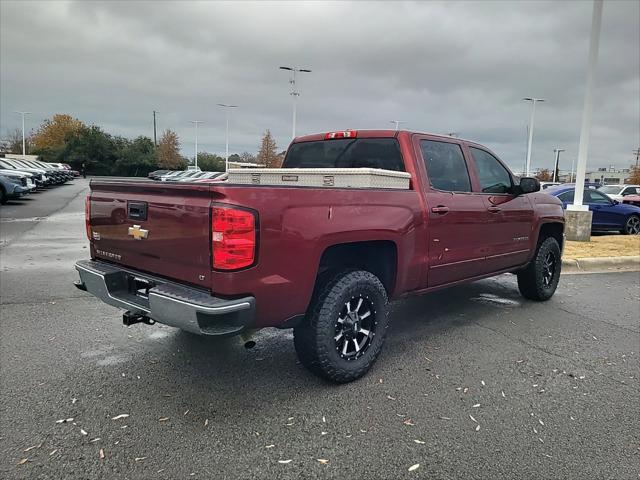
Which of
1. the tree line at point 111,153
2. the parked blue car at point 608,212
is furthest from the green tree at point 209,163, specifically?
the parked blue car at point 608,212

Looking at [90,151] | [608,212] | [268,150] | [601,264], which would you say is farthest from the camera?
[90,151]

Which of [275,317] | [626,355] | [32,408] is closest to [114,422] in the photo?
[32,408]

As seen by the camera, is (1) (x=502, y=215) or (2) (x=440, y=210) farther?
(1) (x=502, y=215)

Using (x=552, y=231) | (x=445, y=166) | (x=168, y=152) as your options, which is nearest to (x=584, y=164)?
(x=552, y=231)

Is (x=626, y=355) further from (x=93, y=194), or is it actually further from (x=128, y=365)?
(x=93, y=194)

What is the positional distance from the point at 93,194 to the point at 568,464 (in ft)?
12.6

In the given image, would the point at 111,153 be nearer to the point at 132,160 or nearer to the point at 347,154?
the point at 132,160

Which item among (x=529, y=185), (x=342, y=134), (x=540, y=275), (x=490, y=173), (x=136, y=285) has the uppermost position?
(x=342, y=134)

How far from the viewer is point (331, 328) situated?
131 inches

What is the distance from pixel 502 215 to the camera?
5.18 metres

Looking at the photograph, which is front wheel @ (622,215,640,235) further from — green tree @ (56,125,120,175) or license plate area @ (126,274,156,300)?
green tree @ (56,125,120,175)

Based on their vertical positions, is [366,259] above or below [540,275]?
above

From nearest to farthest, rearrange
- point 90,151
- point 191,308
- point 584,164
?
point 191,308
point 584,164
point 90,151

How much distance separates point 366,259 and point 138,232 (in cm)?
179
